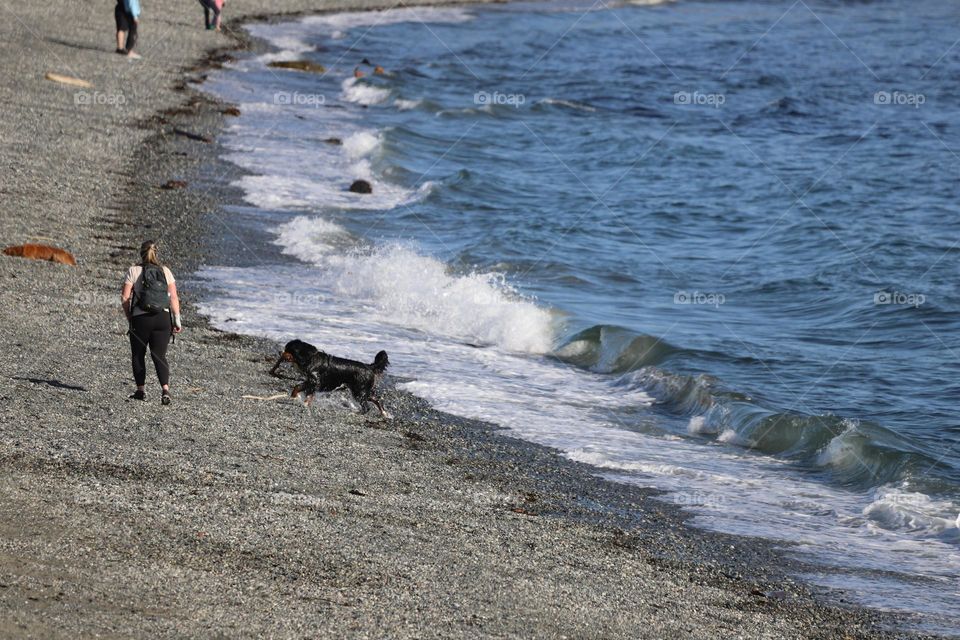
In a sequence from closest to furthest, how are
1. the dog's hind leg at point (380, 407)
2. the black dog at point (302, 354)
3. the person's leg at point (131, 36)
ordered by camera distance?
the black dog at point (302, 354), the dog's hind leg at point (380, 407), the person's leg at point (131, 36)

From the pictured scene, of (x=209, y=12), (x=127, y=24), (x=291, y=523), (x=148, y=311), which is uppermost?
(x=209, y=12)

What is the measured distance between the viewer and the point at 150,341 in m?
11.2

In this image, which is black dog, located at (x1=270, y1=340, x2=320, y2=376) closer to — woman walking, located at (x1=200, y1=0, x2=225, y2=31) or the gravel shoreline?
the gravel shoreline

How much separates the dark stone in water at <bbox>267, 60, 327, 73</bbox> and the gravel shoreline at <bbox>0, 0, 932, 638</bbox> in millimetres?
26677

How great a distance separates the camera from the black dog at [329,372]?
1198cm

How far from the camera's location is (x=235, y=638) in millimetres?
6977

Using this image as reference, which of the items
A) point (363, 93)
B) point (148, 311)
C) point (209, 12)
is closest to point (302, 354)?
point (148, 311)

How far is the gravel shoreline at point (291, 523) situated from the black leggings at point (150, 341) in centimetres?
30

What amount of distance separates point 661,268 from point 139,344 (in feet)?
42.0

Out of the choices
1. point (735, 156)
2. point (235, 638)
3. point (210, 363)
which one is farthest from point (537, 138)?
point (235, 638)

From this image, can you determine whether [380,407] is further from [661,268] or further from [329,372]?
[661,268]

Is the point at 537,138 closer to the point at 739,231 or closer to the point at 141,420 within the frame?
the point at 739,231

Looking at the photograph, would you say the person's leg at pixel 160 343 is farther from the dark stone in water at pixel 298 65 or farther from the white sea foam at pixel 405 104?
the dark stone in water at pixel 298 65

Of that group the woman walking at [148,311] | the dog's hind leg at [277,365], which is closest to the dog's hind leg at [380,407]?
the dog's hind leg at [277,365]
